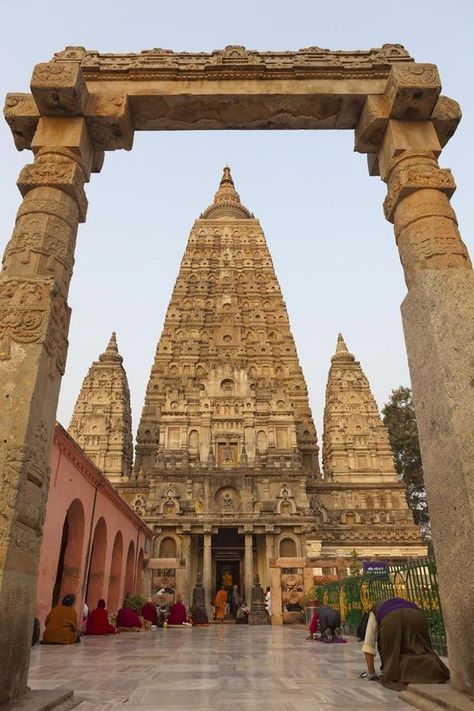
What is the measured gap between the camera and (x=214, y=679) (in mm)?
5500

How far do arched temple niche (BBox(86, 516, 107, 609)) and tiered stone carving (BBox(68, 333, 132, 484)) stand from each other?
→ 912 inches

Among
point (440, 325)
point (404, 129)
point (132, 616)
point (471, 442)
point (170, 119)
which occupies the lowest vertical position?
point (132, 616)

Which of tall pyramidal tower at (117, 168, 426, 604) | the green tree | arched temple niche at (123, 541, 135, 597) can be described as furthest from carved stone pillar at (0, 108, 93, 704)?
the green tree

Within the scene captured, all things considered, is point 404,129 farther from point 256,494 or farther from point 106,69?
point 256,494

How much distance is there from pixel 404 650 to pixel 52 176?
19.2ft

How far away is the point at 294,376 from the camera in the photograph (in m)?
44.1

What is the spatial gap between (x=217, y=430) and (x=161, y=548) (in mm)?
8962

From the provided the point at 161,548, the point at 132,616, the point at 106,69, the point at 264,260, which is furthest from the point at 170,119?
the point at 264,260

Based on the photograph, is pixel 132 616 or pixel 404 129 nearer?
pixel 404 129

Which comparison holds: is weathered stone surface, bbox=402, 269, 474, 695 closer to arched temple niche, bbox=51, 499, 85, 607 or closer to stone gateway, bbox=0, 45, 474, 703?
stone gateway, bbox=0, 45, 474, 703

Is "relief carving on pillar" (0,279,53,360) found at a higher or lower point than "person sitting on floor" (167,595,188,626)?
higher

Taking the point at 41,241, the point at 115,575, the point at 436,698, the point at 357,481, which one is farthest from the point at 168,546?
the point at 436,698

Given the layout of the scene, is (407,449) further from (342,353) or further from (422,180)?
(422,180)

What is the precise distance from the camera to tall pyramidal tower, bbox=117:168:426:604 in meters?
31.3
